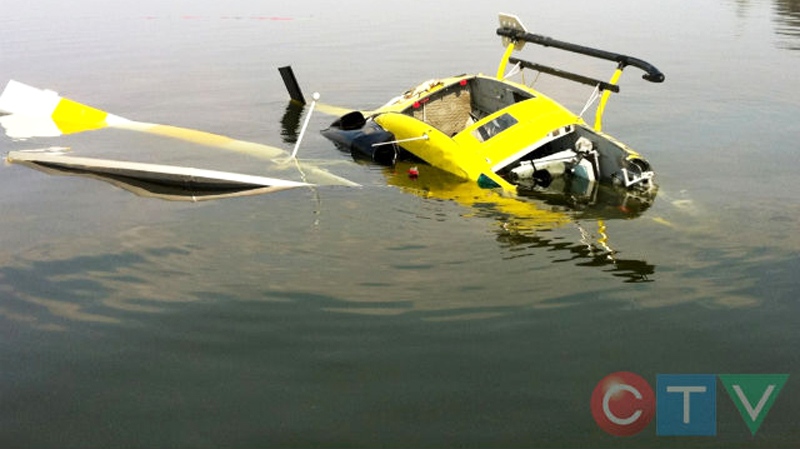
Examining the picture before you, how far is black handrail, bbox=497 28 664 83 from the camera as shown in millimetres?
17859

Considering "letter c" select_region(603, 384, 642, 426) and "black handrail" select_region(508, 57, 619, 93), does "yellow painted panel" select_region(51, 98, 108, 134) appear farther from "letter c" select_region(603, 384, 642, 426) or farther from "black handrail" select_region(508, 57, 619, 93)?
"letter c" select_region(603, 384, 642, 426)

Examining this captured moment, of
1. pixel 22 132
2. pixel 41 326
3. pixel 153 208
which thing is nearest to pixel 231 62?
pixel 22 132

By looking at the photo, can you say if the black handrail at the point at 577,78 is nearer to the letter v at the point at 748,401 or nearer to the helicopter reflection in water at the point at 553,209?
the helicopter reflection in water at the point at 553,209

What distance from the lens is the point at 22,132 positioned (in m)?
26.9

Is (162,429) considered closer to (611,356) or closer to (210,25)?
(611,356)

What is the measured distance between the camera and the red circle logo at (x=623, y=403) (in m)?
9.44

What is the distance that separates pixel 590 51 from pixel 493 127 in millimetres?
3330

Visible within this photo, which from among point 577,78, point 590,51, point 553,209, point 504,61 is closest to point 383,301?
point 553,209

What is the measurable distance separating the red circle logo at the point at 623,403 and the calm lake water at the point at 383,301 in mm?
159

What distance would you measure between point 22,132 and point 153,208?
1184cm

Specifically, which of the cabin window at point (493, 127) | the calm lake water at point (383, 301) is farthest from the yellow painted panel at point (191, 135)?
the cabin window at point (493, 127)

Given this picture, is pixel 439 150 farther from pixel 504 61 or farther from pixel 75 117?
pixel 75 117

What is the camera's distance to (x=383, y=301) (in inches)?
502

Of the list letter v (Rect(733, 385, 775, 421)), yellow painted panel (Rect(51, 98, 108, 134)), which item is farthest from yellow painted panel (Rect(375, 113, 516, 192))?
yellow painted panel (Rect(51, 98, 108, 134))
